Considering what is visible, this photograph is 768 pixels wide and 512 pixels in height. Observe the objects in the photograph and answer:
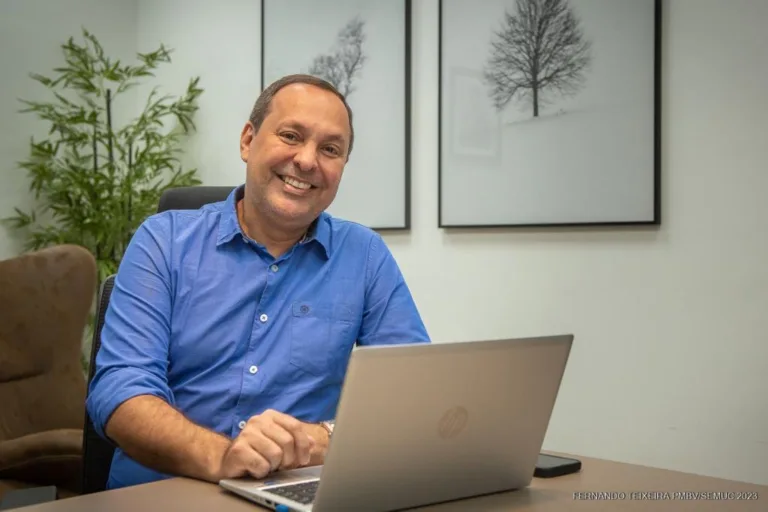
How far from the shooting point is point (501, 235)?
9.01ft

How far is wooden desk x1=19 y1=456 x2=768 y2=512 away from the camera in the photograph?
100 centimetres

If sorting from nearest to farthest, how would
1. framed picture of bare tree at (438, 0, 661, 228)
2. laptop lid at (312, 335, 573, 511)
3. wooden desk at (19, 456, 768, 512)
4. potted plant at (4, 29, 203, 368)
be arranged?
laptop lid at (312, 335, 573, 511) < wooden desk at (19, 456, 768, 512) < framed picture of bare tree at (438, 0, 661, 228) < potted plant at (4, 29, 203, 368)

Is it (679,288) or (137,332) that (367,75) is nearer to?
(679,288)

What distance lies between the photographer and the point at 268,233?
1.67m

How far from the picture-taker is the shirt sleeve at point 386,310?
1675 millimetres

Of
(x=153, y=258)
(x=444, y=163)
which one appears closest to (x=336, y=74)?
(x=444, y=163)

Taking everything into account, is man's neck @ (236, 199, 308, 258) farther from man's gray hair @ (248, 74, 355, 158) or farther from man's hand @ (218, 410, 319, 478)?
man's hand @ (218, 410, 319, 478)

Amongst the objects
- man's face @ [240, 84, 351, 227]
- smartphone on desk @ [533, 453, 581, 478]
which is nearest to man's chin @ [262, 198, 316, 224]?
man's face @ [240, 84, 351, 227]

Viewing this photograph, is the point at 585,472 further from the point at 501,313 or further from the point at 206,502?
the point at 501,313

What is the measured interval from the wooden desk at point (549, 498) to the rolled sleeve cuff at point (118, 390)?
0.23m

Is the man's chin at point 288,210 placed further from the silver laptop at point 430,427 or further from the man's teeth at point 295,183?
the silver laptop at point 430,427

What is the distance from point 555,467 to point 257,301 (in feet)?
2.18

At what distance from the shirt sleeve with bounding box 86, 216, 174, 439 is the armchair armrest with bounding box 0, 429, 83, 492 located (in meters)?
0.71

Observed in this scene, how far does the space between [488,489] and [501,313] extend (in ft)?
5.43
